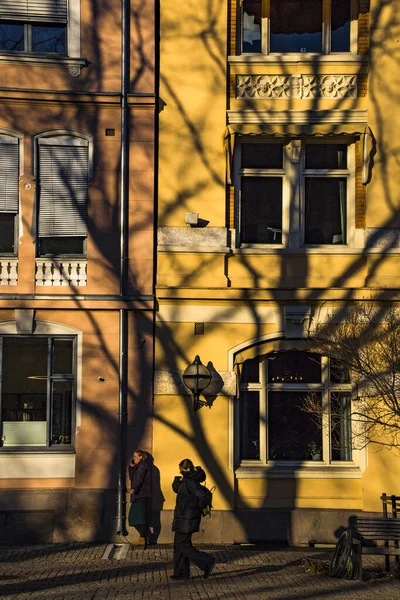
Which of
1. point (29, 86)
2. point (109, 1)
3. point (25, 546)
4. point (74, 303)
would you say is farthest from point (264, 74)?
point (25, 546)

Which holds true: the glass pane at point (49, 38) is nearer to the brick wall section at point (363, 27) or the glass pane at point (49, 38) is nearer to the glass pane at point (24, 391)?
the glass pane at point (24, 391)

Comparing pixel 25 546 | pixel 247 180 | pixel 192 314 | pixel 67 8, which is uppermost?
pixel 67 8

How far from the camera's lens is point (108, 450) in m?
16.2

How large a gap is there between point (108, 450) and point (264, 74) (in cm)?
725

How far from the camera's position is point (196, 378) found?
16.1 metres

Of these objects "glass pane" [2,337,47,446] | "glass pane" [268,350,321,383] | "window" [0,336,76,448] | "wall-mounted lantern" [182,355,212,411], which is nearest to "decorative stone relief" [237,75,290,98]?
"glass pane" [268,350,321,383]

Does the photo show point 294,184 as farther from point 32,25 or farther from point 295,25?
point 32,25

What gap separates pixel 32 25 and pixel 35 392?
21.5 ft

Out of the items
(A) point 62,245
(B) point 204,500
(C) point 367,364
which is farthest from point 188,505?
(A) point 62,245

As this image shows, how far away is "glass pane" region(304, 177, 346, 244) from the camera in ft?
55.7

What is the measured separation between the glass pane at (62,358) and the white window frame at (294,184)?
3578 mm

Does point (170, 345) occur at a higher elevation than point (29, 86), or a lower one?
lower

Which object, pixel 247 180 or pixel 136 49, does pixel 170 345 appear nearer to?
pixel 247 180

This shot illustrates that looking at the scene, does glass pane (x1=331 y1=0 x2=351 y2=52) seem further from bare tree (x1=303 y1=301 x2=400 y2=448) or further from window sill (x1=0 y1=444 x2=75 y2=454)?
window sill (x1=0 y1=444 x2=75 y2=454)
